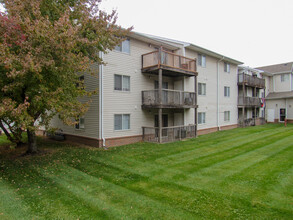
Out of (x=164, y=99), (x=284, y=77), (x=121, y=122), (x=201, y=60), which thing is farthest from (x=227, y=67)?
(x=121, y=122)

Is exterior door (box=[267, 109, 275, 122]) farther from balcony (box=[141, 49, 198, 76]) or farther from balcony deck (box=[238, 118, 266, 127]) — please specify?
balcony (box=[141, 49, 198, 76])

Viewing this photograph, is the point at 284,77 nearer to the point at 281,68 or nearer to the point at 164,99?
the point at 281,68

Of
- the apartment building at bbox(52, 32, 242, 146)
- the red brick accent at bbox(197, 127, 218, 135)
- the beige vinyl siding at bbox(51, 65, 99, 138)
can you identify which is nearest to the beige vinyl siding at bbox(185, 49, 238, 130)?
the apartment building at bbox(52, 32, 242, 146)

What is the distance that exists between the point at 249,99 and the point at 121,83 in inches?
752

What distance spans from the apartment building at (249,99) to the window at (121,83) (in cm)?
1677

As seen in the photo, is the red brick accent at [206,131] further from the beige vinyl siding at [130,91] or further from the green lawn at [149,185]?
the green lawn at [149,185]

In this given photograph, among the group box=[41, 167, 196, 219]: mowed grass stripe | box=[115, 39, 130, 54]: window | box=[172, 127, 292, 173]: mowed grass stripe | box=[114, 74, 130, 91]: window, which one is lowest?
box=[41, 167, 196, 219]: mowed grass stripe

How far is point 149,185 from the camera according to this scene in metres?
6.73

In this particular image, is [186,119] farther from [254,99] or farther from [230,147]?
[254,99]

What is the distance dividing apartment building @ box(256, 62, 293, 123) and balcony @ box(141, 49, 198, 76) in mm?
19299

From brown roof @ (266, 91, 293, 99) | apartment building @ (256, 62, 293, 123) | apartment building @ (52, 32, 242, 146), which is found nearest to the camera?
apartment building @ (52, 32, 242, 146)

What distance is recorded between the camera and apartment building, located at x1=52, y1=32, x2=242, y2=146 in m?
13.3

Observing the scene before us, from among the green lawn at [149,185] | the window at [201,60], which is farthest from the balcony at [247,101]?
the green lawn at [149,185]

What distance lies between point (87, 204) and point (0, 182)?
4.13m
